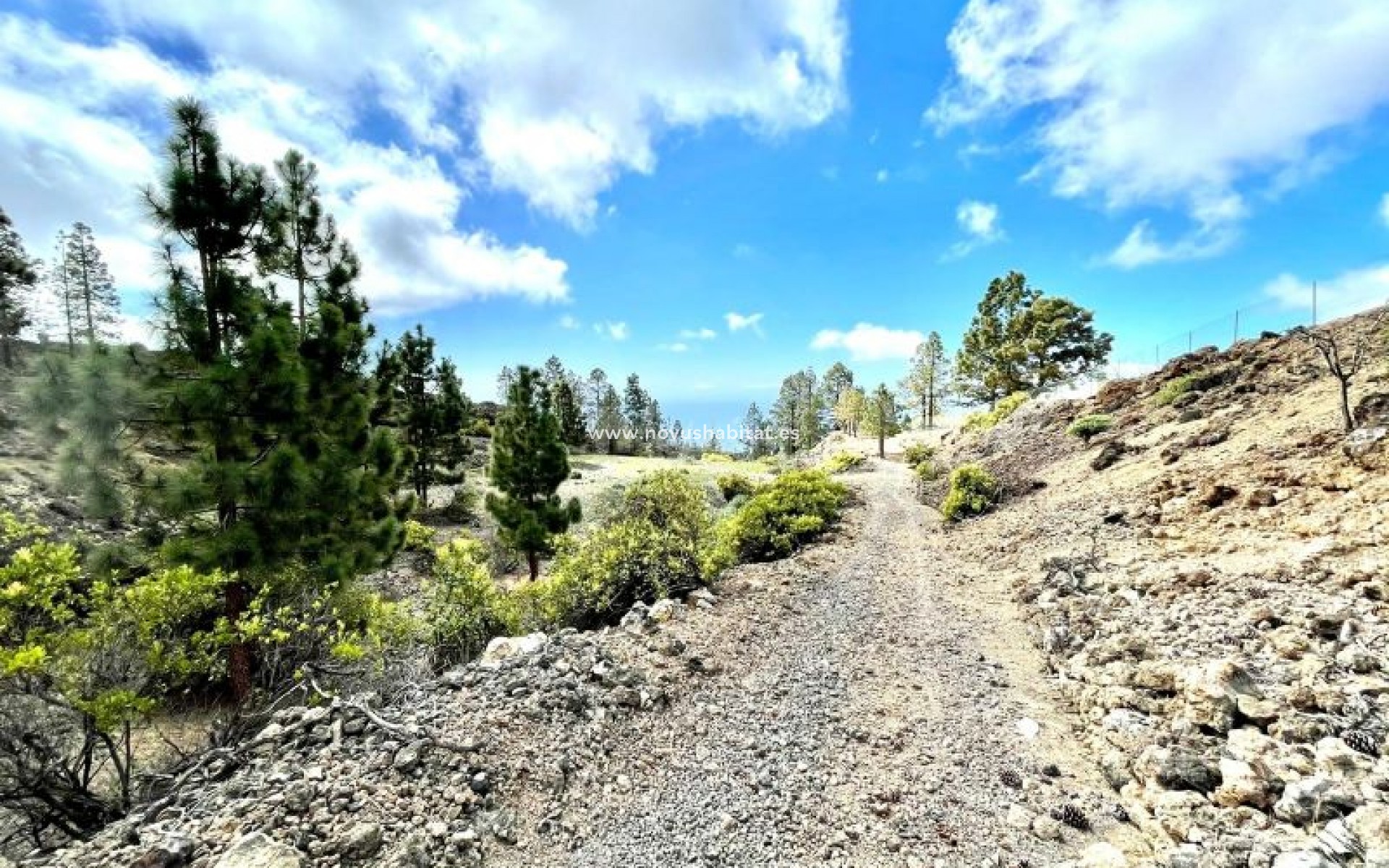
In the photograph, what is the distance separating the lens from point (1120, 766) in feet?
15.3

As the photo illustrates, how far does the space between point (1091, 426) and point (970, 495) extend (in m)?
7.58

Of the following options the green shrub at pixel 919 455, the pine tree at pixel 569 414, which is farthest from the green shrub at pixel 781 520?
the pine tree at pixel 569 414

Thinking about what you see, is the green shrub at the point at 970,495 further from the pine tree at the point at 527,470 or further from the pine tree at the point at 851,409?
the pine tree at the point at 851,409

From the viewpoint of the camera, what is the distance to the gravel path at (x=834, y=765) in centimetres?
410

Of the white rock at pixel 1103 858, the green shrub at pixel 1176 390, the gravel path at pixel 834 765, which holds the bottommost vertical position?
the gravel path at pixel 834 765

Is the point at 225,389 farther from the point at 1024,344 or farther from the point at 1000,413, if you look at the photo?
the point at 1024,344

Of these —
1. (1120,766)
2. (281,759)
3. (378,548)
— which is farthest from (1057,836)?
(378,548)

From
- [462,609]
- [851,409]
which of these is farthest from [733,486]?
[851,409]

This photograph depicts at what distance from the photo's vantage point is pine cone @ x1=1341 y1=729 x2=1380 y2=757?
400 cm

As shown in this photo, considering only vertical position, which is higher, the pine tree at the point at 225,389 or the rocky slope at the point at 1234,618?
the pine tree at the point at 225,389

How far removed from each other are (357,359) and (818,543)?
41.2 ft

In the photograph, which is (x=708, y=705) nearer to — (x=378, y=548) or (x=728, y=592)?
(x=728, y=592)

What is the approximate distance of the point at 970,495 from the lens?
16.8 metres

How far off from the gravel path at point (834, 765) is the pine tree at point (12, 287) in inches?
1808
